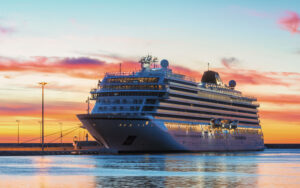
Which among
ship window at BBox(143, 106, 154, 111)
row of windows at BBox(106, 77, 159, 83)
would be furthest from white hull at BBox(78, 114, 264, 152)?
row of windows at BBox(106, 77, 159, 83)

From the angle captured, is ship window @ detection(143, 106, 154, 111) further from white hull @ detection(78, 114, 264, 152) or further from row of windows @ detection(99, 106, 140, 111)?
white hull @ detection(78, 114, 264, 152)

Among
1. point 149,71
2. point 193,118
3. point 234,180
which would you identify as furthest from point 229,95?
point 234,180

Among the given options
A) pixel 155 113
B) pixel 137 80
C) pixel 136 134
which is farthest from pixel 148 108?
pixel 136 134

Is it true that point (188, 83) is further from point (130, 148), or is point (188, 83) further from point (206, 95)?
point (130, 148)

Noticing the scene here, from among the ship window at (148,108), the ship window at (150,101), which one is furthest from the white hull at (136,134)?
the ship window at (150,101)

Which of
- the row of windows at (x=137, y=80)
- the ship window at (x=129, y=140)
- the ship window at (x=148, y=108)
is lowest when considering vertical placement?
the ship window at (x=129, y=140)

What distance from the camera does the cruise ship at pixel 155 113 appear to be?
10831 cm

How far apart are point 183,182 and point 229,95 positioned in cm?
10834

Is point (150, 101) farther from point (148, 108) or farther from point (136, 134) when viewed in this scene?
point (136, 134)

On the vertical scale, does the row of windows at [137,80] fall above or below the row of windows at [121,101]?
above

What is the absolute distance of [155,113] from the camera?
369ft

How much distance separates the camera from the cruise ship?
355ft

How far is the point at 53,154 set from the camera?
119312mm

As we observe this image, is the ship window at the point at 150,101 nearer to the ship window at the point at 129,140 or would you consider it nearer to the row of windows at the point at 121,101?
the row of windows at the point at 121,101
